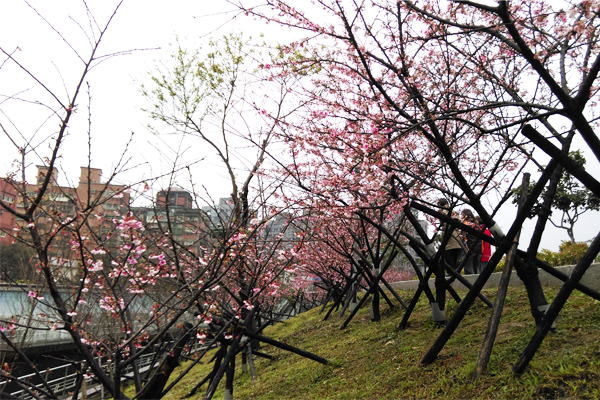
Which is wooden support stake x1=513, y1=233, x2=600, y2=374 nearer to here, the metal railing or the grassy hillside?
the grassy hillside

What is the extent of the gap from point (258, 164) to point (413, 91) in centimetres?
409

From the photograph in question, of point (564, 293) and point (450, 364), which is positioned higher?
point (564, 293)

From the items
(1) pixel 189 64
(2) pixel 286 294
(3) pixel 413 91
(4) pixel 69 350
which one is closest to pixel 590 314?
(3) pixel 413 91

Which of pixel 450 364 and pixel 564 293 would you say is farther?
pixel 450 364

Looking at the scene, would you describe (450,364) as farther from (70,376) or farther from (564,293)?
(70,376)

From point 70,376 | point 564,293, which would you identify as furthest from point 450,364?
point 70,376

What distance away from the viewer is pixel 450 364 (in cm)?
516

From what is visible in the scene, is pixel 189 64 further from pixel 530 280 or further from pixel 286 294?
pixel 286 294

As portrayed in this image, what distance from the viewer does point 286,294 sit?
24703 millimetres

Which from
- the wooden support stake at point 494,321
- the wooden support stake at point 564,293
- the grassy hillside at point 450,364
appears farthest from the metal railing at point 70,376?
the wooden support stake at point 564,293

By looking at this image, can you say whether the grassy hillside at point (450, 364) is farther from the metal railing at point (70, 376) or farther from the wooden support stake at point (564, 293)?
the metal railing at point (70, 376)

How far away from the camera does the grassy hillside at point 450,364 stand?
401 centimetres

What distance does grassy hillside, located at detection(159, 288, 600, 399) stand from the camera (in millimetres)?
4012

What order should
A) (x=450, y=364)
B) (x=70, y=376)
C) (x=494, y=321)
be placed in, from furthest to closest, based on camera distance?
(x=70, y=376) < (x=450, y=364) < (x=494, y=321)
